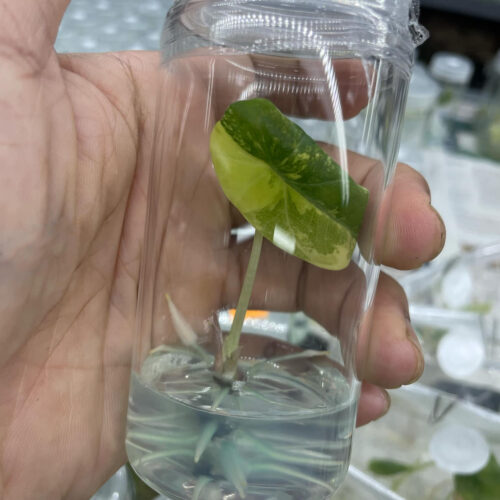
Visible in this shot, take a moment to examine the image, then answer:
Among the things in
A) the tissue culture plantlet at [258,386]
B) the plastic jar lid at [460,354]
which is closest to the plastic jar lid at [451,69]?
the plastic jar lid at [460,354]

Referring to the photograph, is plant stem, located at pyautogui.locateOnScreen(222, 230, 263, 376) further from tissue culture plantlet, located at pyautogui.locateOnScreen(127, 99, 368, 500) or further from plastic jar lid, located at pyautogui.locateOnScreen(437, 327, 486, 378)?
plastic jar lid, located at pyautogui.locateOnScreen(437, 327, 486, 378)

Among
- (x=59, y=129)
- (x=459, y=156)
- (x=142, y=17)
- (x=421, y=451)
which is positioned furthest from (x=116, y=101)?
(x=459, y=156)

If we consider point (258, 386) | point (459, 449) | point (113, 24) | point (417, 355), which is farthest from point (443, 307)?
point (113, 24)

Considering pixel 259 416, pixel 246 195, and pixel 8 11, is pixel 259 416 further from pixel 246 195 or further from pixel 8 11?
pixel 8 11

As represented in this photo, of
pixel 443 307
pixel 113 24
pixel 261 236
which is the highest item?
pixel 261 236

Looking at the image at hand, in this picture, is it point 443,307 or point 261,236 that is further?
point 443,307

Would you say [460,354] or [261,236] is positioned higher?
[261,236]

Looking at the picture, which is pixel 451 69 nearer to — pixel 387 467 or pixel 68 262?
pixel 387 467

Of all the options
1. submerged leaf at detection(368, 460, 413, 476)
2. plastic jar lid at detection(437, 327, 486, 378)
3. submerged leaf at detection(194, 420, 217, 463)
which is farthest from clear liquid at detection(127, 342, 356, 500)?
plastic jar lid at detection(437, 327, 486, 378)
